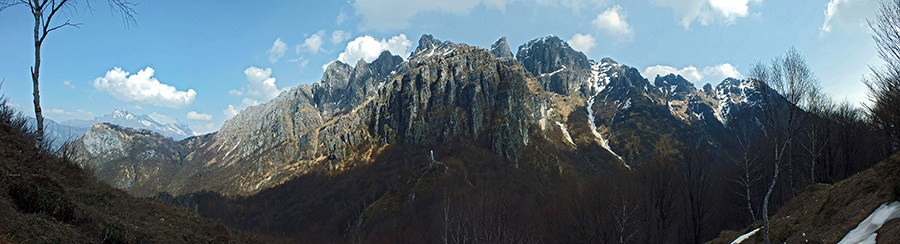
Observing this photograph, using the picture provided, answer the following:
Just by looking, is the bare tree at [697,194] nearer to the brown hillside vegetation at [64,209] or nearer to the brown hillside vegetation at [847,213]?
the brown hillside vegetation at [847,213]

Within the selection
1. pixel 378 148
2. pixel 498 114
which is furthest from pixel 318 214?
pixel 498 114

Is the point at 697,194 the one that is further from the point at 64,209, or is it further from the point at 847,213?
the point at 64,209

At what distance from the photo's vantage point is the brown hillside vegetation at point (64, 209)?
7.53m

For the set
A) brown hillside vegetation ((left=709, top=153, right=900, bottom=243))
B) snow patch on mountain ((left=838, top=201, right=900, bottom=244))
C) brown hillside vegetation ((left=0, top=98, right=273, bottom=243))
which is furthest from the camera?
brown hillside vegetation ((left=709, top=153, right=900, bottom=243))

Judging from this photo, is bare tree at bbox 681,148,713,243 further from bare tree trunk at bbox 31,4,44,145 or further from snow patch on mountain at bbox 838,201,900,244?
bare tree trunk at bbox 31,4,44,145

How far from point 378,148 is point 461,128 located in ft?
167

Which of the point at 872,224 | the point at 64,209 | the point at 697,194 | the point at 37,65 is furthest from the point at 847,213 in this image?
the point at 37,65

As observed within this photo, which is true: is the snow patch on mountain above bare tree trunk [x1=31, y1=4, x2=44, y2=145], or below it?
below

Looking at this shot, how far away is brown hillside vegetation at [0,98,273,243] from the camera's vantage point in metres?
7.53

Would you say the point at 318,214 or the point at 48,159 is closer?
the point at 48,159

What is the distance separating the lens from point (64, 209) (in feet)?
29.6

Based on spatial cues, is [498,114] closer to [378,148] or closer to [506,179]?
[506,179]

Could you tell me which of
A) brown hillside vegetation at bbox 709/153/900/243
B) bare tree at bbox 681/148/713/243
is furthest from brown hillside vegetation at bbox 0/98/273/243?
bare tree at bbox 681/148/713/243

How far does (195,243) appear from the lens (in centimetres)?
1312
